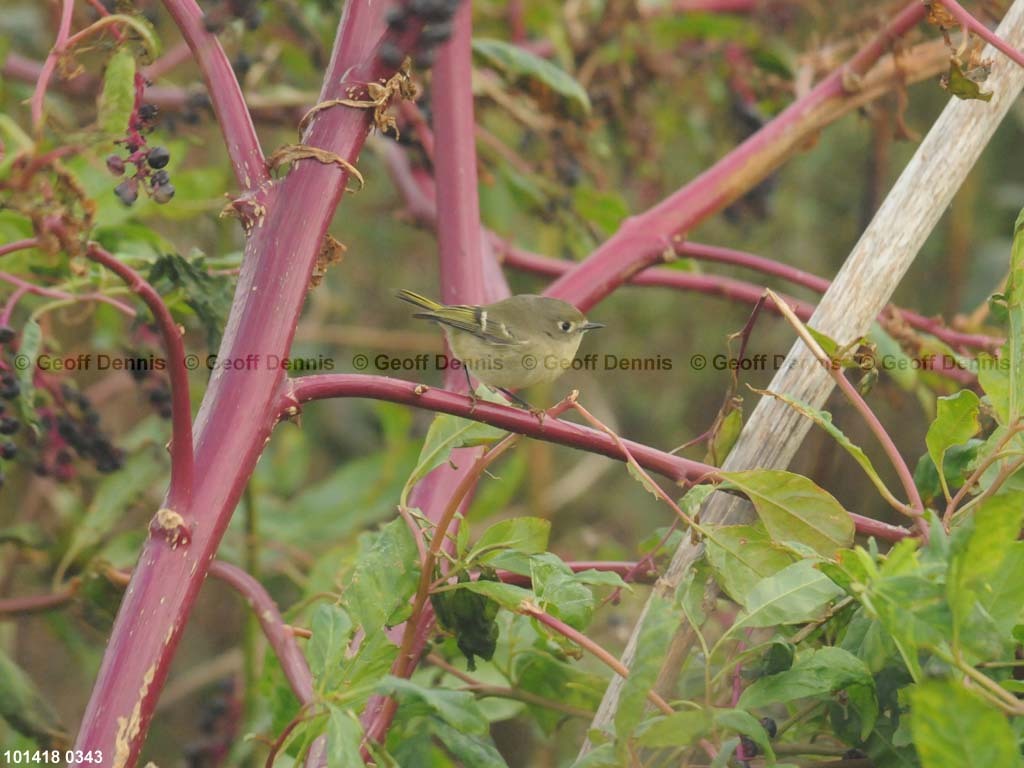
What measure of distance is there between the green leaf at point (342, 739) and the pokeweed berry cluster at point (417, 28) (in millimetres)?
784

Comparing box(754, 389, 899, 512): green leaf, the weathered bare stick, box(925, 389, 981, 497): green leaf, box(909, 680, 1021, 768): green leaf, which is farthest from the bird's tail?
box(909, 680, 1021, 768): green leaf

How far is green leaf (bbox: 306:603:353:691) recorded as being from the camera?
126 cm

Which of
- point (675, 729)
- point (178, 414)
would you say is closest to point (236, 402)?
point (178, 414)

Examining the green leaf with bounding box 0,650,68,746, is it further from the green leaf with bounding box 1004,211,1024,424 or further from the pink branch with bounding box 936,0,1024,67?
the pink branch with bounding box 936,0,1024,67

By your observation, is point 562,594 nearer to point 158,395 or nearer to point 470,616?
point 470,616

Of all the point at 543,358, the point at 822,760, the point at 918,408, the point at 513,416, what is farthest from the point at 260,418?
the point at 918,408

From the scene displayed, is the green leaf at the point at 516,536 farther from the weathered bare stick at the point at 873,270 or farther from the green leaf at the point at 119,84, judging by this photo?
the green leaf at the point at 119,84

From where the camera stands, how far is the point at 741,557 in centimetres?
139

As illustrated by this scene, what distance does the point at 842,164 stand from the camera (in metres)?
4.55

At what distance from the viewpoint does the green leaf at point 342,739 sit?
1.13 m

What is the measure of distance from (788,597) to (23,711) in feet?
4.60

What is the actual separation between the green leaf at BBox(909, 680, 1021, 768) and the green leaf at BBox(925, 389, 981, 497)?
1.53 ft

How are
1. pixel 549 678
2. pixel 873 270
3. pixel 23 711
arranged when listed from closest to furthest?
pixel 873 270 → pixel 549 678 → pixel 23 711

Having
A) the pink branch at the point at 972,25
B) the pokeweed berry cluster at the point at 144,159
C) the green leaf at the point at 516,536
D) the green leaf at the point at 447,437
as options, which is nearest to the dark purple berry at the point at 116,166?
the pokeweed berry cluster at the point at 144,159
